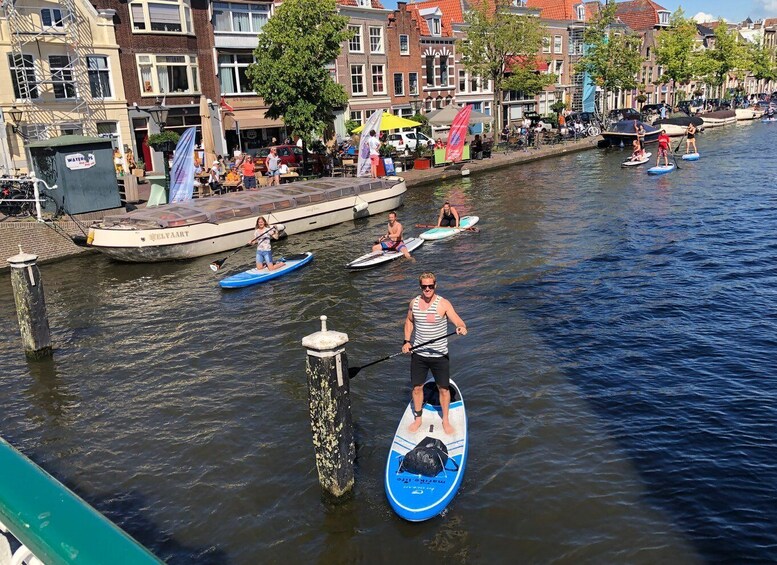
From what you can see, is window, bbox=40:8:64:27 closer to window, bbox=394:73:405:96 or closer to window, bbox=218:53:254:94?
window, bbox=218:53:254:94

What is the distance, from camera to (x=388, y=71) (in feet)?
171

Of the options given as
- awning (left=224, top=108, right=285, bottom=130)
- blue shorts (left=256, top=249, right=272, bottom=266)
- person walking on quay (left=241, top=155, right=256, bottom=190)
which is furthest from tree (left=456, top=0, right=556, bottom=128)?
blue shorts (left=256, top=249, right=272, bottom=266)

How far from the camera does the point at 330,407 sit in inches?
325

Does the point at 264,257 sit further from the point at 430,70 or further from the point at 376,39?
the point at 430,70

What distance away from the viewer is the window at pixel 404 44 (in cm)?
5319

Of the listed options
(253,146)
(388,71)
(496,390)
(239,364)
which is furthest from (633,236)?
(388,71)

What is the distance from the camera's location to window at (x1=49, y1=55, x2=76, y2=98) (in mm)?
33250

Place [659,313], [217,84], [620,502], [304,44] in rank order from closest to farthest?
1. [620,502]
2. [659,313]
3. [304,44]
4. [217,84]

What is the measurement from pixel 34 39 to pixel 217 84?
10295 mm

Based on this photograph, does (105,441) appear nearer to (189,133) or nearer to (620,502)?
(620,502)

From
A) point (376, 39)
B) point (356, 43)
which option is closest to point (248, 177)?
point (356, 43)

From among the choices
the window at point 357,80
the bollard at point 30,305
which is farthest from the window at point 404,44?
the bollard at point 30,305

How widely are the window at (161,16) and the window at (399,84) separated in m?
18.5

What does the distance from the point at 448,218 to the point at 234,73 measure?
23.6m
